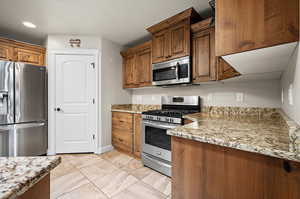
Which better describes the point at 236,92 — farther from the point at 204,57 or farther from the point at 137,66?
the point at 137,66

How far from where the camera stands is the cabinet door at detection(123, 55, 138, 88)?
303 cm

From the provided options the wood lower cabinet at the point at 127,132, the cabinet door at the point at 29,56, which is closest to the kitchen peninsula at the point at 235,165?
the wood lower cabinet at the point at 127,132

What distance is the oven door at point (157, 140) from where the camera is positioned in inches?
79.0

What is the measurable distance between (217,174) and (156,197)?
1.13 m

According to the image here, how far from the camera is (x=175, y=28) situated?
2186mm

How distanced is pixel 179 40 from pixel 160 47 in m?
0.37

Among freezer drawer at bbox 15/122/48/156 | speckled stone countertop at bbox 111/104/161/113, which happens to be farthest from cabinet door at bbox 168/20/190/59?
freezer drawer at bbox 15/122/48/156

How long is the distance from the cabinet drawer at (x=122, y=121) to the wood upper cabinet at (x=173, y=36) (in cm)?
120

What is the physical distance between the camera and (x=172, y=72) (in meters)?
2.24

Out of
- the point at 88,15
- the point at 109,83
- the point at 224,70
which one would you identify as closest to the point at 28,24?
the point at 88,15

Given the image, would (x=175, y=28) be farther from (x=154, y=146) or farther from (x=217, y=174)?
(x=217, y=174)

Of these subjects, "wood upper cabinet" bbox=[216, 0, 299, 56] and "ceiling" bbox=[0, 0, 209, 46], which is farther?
"ceiling" bbox=[0, 0, 209, 46]

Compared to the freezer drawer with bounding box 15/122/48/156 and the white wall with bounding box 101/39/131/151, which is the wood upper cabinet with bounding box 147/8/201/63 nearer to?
the white wall with bounding box 101/39/131/151

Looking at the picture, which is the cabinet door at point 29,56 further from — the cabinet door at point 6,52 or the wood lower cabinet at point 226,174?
the wood lower cabinet at point 226,174
